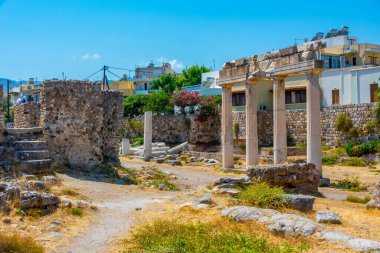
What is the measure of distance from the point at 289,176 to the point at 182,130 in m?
36.3

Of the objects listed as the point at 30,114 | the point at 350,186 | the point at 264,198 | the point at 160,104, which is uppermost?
the point at 160,104

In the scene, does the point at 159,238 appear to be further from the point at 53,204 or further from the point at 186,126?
the point at 186,126

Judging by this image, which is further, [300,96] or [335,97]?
[300,96]

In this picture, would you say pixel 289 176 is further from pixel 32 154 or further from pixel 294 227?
pixel 32 154

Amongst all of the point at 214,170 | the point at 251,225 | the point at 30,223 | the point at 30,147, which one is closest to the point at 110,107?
the point at 30,147

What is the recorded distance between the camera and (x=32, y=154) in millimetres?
17469

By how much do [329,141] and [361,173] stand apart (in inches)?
530

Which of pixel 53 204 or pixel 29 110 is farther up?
pixel 29 110

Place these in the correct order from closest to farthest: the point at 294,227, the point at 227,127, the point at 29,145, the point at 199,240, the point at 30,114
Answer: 1. the point at 199,240
2. the point at 294,227
3. the point at 29,145
4. the point at 30,114
5. the point at 227,127

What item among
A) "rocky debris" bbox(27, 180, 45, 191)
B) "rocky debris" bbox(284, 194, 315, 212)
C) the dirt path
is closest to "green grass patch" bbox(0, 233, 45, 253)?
the dirt path

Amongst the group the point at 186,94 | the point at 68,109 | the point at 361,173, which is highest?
the point at 186,94

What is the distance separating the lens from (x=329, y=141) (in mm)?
40062

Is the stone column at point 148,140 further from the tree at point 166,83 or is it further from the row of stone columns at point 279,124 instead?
the tree at point 166,83

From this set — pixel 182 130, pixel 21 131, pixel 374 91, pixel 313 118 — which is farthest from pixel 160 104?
pixel 21 131
